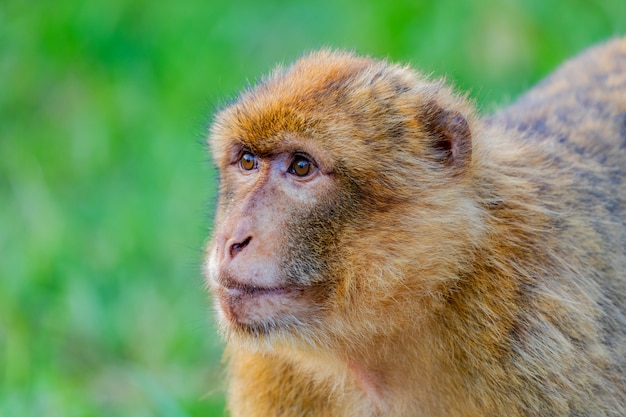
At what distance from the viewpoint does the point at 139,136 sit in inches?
313

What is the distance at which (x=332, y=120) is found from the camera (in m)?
3.81

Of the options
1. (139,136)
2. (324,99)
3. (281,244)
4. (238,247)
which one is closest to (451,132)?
(324,99)

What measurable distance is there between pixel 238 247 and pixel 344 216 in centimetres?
41

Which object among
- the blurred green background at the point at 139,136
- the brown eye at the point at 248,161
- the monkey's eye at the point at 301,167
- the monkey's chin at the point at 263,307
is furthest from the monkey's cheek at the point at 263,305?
the blurred green background at the point at 139,136

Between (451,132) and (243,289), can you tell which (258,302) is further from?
(451,132)

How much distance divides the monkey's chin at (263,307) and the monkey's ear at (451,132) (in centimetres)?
74

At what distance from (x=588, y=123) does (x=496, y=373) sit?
57.7 inches

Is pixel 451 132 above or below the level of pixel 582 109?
below

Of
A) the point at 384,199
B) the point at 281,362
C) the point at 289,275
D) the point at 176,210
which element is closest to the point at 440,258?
the point at 384,199

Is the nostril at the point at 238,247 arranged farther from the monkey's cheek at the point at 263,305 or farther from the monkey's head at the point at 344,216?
the monkey's cheek at the point at 263,305

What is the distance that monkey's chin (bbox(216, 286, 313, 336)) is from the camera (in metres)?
3.69

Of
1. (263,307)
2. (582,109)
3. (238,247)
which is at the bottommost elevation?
(263,307)

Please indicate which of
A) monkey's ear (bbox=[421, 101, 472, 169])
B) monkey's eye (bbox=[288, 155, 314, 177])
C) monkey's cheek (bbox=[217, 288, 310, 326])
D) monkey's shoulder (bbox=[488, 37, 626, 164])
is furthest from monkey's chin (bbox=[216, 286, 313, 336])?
monkey's shoulder (bbox=[488, 37, 626, 164])

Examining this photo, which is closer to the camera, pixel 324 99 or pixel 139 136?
pixel 324 99
